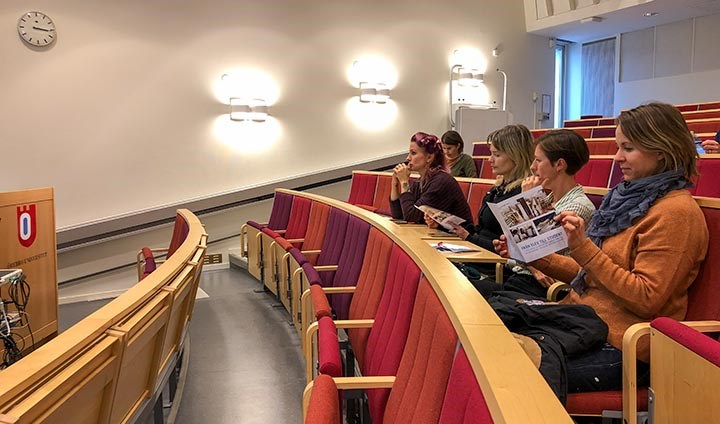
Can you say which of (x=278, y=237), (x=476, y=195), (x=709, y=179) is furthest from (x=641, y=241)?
(x=278, y=237)

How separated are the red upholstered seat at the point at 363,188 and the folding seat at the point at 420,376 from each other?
3.49 m

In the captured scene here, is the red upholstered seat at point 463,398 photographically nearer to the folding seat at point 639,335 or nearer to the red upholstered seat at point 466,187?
the folding seat at point 639,335

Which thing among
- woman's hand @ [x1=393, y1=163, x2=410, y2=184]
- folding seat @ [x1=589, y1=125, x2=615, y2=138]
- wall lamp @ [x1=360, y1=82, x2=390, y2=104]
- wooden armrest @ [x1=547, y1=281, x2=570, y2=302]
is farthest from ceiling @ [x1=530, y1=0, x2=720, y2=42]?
wooden armrest @ [x1=547, y1=281, x2=570, y2=302]

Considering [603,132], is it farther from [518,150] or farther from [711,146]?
[518,150]

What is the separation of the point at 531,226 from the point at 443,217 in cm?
106

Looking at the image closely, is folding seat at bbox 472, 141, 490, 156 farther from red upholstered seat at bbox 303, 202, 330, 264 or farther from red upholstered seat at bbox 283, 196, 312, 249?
red upholstered seat at bbox 303, 202, 330, 264

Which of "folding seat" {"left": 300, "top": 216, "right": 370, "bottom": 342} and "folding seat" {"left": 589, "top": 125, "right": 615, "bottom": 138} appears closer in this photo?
"folding seat" {"left": 300, "top": 216, "right": 370, "bottom": 342}

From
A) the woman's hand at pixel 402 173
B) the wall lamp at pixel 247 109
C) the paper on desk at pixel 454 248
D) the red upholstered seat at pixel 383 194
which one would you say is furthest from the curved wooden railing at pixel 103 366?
the wall lamp at pixel 247 109

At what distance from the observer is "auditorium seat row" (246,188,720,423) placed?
0.73m

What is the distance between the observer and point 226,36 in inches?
217

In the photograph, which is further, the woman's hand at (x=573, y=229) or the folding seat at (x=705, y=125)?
the folding seat at (x=705, y=125)

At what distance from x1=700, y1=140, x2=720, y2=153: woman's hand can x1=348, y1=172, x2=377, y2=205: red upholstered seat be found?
2552 millimetres

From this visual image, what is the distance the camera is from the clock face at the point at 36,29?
15.0 feet

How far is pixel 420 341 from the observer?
112 cm
